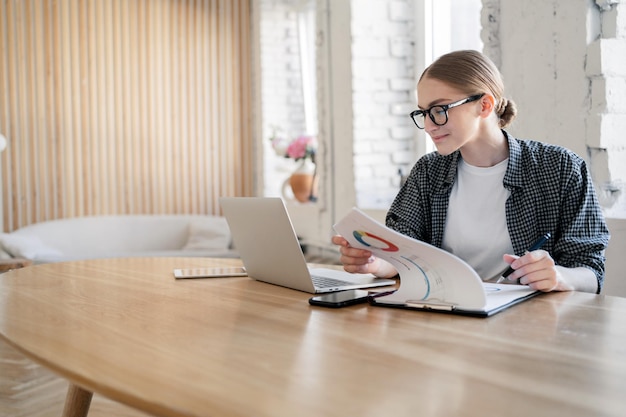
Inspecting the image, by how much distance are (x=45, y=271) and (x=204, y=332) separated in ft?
3.47

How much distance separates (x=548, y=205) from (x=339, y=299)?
2.35 feet

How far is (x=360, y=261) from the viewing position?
164cm

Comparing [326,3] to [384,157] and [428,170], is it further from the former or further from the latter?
[428,170]

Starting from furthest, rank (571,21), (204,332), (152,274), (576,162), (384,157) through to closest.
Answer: (384,157), (571,21), (152,274), (576,162), (204,332)

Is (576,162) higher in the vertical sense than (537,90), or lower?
lower

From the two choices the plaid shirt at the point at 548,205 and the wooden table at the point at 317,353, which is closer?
the wooden table at the point at 317,353

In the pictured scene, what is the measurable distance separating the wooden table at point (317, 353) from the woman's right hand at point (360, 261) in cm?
17

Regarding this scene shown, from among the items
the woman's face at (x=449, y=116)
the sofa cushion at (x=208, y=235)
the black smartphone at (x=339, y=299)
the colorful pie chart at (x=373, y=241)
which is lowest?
the sofa cushion at (x=208, y=235)

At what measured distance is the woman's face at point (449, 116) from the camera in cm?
181

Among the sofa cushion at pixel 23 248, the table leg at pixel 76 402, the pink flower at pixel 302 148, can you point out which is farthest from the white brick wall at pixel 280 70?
the table leg at pixel 76 402

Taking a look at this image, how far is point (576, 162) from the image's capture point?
178cm

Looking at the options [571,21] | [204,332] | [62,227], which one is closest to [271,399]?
[204,332]

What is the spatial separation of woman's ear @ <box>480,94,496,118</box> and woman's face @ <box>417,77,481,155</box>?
0.07 feet

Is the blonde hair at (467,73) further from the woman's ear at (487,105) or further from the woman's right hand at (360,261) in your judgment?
the woman's right hand at (360,261)
